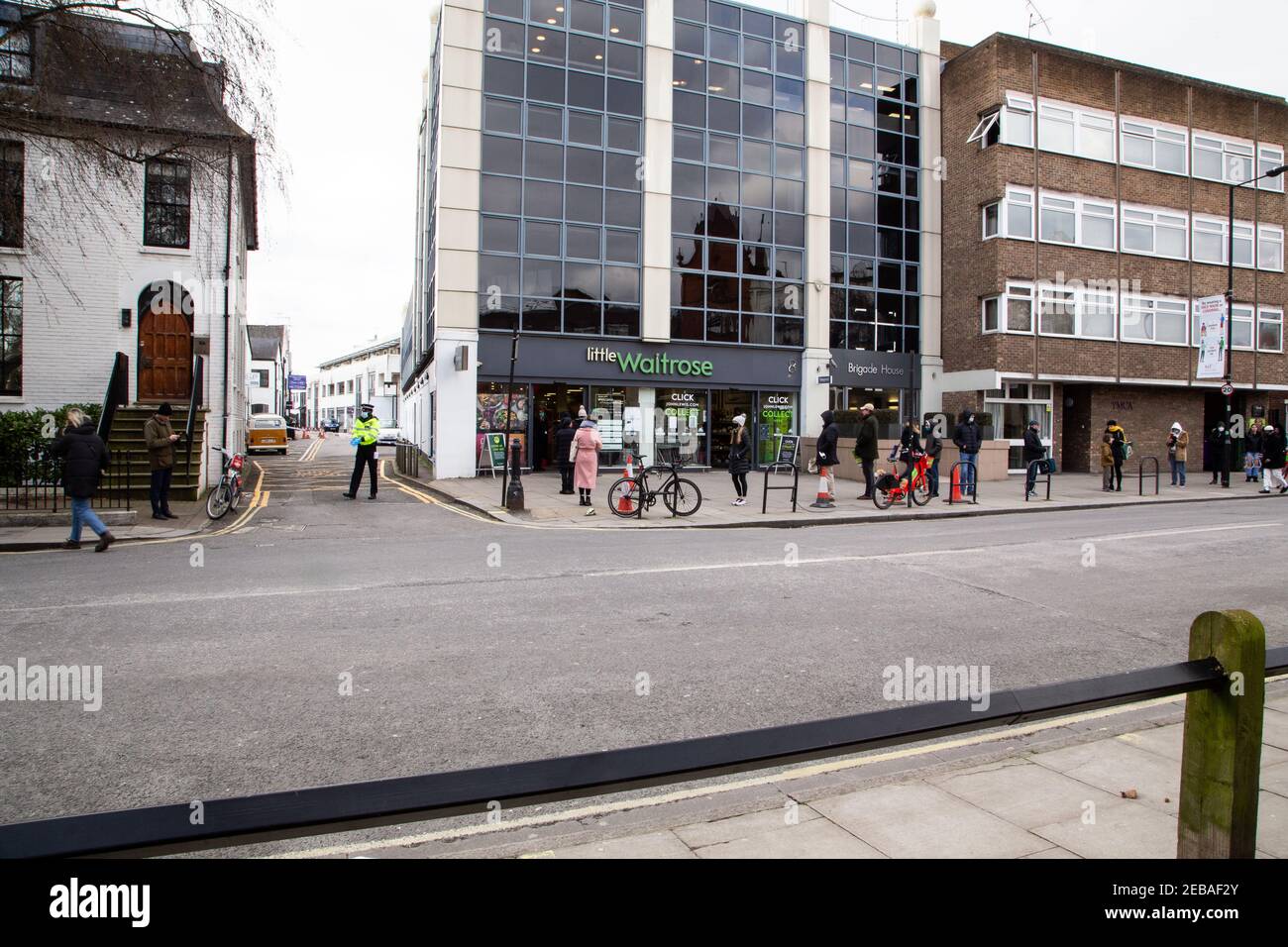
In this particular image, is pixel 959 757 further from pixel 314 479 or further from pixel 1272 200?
pixel 1272 200

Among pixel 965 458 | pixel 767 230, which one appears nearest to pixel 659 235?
pixel 767 230

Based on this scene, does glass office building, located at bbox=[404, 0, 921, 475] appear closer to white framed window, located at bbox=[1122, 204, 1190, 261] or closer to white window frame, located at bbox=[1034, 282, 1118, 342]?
white window frame, located at bbox=[1034, 282, 1118, 342]

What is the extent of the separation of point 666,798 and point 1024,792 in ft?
5.31

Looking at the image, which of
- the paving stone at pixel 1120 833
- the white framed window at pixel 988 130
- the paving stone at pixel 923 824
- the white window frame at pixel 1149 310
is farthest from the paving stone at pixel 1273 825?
the white window frame at pixel 1149 310

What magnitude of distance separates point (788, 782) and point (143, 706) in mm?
3787

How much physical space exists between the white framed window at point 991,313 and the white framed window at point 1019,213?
2.03 meters

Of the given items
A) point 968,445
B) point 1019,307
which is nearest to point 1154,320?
point 1019,307

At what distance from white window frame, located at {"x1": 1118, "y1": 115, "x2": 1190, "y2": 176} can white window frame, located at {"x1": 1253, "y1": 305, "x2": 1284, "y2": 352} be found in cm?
606

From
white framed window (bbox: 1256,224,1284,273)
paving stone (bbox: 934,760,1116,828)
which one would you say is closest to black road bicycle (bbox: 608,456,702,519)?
paving stone (bbox: 934,760,1116,828)

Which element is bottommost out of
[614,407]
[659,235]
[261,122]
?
[614,407]

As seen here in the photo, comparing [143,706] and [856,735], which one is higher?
[856,735]

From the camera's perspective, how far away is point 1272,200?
105 ft

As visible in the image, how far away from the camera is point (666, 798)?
399cm

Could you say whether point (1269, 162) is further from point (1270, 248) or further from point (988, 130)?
point (988, 130)
